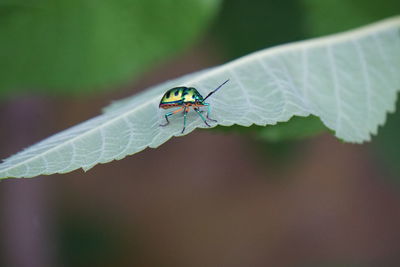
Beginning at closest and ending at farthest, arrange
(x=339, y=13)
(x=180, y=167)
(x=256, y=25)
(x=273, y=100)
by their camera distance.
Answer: (x=273, y=100) → (x=339, y=13) → (x=256, y=25) → (x=180, y=167)

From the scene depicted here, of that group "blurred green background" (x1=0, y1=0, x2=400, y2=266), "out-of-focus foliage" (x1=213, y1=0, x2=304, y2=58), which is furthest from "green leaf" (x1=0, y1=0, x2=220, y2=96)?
"out-of-focus foliage" (x1=213, y1=0, x2=304, y2=58)

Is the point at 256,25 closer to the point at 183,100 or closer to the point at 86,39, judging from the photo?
the point at 86,39

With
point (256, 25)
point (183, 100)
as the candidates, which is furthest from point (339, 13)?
point (183, 100)

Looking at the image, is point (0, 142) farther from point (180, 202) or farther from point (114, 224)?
point (180, 202)

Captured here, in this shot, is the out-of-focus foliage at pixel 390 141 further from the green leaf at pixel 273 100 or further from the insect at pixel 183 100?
the insect at pixel 183 100

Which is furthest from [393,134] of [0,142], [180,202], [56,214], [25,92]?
[180,202]

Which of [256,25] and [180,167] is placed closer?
[256,25]
